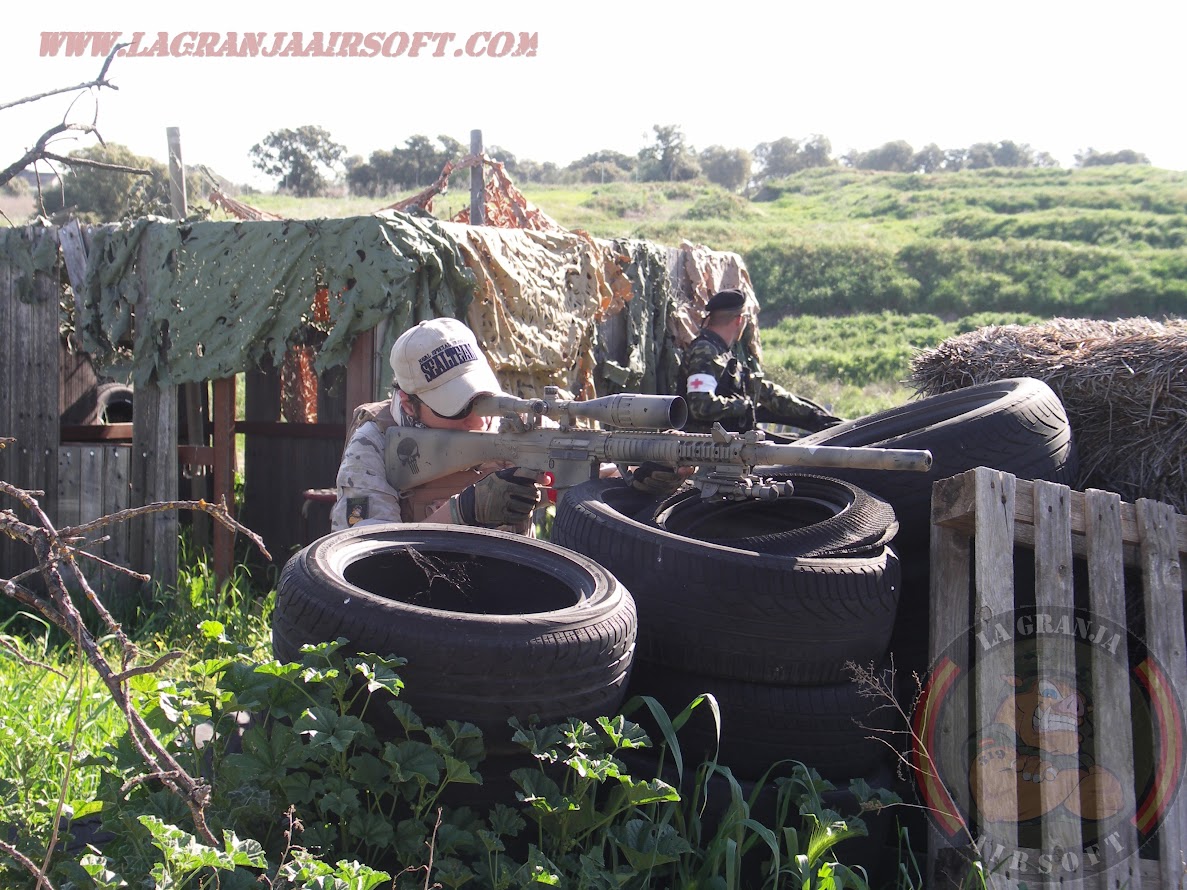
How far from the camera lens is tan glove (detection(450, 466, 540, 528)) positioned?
421cm

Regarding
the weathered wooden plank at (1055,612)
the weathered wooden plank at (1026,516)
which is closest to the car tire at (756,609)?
the weathered wooden plank at (1026,516)

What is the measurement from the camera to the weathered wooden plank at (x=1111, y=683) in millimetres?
3213

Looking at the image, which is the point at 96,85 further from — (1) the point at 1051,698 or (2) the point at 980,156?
(2) the point at 980,156

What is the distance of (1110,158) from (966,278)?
139ft

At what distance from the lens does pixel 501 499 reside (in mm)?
4215

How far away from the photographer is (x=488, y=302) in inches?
280

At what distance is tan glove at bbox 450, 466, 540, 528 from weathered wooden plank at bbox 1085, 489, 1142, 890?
78.5 inches

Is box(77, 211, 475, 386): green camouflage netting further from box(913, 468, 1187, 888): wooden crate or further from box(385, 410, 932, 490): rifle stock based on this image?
box(913, 468, 1187, 888): wooden crate

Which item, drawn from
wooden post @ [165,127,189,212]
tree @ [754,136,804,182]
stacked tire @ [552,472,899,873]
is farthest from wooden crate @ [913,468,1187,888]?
tree @ [754,136,804,182]

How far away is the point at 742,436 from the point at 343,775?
1780mm

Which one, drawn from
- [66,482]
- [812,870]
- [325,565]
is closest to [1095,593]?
[812,870]

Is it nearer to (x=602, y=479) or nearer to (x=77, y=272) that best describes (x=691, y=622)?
(x=602, y=479)

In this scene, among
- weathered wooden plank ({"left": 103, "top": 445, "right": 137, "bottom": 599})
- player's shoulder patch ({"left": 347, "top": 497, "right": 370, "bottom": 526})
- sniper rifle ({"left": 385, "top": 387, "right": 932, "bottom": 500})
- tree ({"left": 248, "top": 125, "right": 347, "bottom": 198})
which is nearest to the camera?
sniper rifle ({"left": 385, "top": 387, "right": 932, "bottom": 500})

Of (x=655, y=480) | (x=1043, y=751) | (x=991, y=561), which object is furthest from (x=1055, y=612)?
(x=655, y=480)
